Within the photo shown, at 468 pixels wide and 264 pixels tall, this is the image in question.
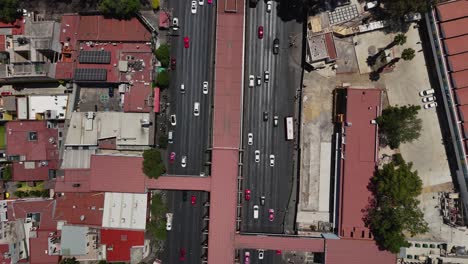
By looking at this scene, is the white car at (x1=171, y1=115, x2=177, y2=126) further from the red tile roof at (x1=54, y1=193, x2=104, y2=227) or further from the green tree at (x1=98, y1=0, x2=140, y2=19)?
the green tree at (x1=98, y1=0, x2=140, y2=19)

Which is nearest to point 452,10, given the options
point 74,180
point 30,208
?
point 74,180

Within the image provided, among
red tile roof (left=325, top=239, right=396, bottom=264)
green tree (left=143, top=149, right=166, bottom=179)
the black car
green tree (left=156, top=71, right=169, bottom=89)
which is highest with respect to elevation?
the black car

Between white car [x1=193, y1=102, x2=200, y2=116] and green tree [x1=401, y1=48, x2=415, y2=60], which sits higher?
green tree [x1=401, y1=48, x2=415, y2=60]

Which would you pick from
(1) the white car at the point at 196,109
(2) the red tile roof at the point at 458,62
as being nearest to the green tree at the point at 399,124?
(2) the red tile roof at the point at 458,62

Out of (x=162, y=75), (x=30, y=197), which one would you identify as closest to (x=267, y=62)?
(x=162, y=75)

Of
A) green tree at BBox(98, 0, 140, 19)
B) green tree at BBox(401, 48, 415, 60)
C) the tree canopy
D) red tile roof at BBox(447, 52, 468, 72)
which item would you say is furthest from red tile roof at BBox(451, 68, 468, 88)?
green tree at BBox(98, 0, 140, 19)

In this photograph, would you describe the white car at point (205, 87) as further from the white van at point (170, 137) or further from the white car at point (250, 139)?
the white car at point (250, 139)

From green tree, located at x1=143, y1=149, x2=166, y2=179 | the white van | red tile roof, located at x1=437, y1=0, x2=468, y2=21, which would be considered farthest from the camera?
the white van

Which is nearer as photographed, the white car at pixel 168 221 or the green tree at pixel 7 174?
the white car at pixel 168 221
